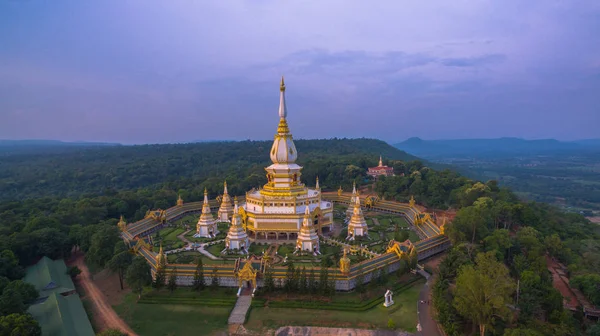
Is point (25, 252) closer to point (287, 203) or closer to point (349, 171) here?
point (287, 203)

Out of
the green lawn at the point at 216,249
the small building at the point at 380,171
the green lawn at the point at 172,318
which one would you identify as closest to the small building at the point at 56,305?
the green lawn at the point at 172,318

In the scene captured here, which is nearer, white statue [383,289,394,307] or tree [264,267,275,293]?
white statue [383,289,394,307]

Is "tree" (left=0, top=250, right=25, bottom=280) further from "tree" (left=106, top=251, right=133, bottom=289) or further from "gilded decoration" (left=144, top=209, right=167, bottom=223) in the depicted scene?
"gilded decoration" (left=144, top=209, right=167, bottom=223)

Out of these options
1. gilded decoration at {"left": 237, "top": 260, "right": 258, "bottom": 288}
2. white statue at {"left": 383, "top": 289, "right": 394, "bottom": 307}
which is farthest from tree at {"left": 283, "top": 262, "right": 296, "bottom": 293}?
white statue at {"left": 383, "top": 289, "right": 394, "bottom": 307}

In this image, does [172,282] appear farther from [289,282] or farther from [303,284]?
[303,284]

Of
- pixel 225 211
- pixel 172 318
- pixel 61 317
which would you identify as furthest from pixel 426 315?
pixel 225 211

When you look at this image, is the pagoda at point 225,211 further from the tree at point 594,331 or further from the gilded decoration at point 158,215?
the tree at point 594,331

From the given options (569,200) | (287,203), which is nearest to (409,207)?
(287,203)

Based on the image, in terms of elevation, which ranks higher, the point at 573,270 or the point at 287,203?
the point at 287,203
